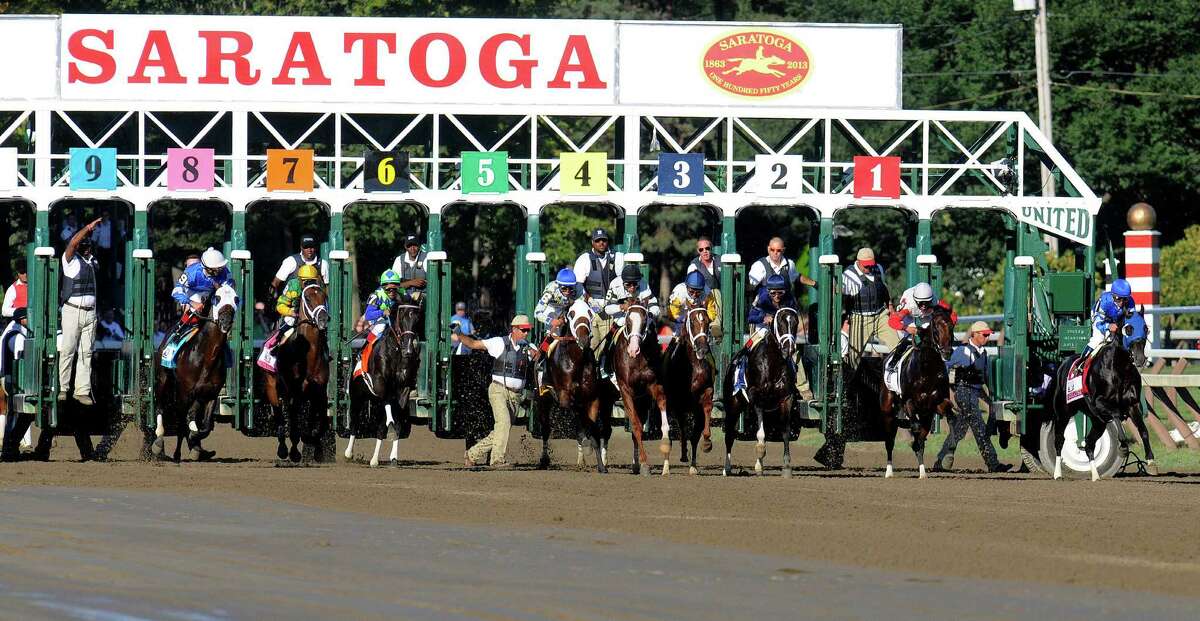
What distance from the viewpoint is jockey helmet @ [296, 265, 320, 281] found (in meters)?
21.7

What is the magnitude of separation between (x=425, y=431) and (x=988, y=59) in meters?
16.8

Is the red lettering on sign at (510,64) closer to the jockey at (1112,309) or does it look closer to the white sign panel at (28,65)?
the white sign panel at (28,65)

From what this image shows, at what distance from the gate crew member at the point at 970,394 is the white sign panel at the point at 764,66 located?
2.83 meters

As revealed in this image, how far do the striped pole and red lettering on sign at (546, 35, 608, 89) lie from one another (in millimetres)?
7153

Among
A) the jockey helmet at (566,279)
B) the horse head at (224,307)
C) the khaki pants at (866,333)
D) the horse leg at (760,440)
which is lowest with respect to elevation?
the horse leg at (760,440)

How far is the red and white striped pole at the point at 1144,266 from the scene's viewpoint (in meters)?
27.6

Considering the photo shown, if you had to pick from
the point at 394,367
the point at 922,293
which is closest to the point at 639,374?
the point at 394,367

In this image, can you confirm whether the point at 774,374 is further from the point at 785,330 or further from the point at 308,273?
the point at 308,273

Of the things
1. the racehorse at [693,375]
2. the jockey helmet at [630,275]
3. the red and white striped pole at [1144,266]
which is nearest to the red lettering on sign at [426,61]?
the jockey helmet at [630,275]

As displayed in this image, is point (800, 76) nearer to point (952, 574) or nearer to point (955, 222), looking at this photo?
point (952, 574)

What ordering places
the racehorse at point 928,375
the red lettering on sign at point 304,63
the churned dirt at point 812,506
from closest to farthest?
the churned dirt at point 812,506, the racehorse at point 928,375, the red lettering on sign at point 304,63

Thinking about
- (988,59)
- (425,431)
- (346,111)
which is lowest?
(425,431)

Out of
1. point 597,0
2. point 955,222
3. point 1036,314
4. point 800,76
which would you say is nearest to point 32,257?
point 800,76

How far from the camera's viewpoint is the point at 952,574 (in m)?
12.8
